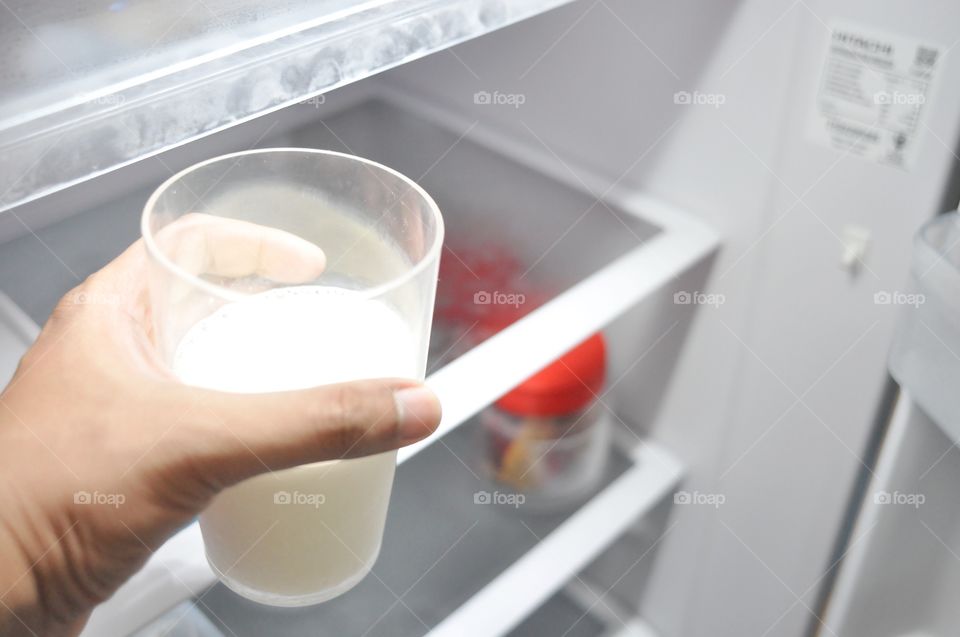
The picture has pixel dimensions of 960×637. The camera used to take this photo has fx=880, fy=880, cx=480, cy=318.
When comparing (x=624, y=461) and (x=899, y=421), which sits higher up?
(x=899, y=421)

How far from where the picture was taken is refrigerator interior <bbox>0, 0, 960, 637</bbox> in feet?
2.67

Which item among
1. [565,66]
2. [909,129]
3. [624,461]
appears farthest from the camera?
[624,461]

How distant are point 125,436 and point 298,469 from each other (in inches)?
3.8

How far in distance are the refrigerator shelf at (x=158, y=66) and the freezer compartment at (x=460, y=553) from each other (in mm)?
586

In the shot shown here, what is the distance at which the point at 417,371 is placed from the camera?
1.64 ft

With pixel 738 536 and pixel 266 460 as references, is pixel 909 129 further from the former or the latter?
pixel 266 460

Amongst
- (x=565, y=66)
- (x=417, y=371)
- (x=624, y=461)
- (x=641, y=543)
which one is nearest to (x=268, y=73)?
(x=417, y=371)

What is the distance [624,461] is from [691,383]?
0.15 meters

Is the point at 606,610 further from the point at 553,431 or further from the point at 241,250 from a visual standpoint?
the point at 241,250

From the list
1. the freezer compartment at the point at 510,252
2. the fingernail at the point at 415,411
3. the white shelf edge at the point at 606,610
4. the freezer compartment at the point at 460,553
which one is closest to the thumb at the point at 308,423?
the fingernail at the point at 415,411

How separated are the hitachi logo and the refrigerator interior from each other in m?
0.01

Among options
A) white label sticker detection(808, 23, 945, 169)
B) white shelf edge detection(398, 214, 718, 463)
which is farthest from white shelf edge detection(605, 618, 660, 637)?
white label sticker detection(808, 23, 945, 169)

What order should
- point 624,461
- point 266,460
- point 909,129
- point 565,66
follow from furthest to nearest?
point 624,461
point 565,66
point 909,129
point 266,460

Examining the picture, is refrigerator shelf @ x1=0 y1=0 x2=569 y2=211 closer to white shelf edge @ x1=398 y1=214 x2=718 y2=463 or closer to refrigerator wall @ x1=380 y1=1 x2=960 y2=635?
white shelf edge @ x1=398 y1=214 x2=718 y2=463
